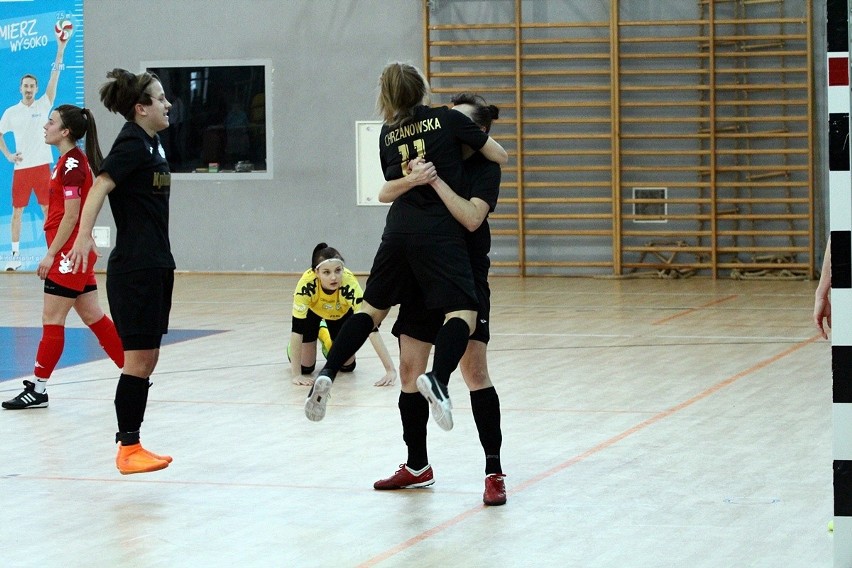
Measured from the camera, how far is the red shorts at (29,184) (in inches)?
583

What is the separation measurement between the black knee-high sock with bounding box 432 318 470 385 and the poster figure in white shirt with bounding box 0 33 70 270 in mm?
11534

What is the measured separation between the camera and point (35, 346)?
8711 mm

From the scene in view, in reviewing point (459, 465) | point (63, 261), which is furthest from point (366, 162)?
point (459, 465)

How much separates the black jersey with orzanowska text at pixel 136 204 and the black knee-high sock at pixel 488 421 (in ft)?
3.90

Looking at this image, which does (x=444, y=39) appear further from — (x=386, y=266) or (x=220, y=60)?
(x=386, y=266)

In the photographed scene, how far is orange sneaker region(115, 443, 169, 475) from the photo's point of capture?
459cm

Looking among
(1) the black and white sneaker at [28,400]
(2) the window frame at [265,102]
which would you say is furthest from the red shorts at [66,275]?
(2) the window frame at [265,102]

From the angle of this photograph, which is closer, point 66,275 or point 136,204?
point 136,204

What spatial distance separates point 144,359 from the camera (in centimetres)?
460

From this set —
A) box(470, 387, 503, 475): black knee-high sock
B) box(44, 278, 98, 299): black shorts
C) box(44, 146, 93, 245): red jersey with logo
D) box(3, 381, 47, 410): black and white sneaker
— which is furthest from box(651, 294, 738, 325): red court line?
box(470, 387, 503, 475): black knee-high sock

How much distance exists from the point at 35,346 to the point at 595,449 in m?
4.78

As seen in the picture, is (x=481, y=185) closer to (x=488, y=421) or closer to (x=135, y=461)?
(x=488, y=421)

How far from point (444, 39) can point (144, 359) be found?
9.90m

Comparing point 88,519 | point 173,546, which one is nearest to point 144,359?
Result: point 88,519
